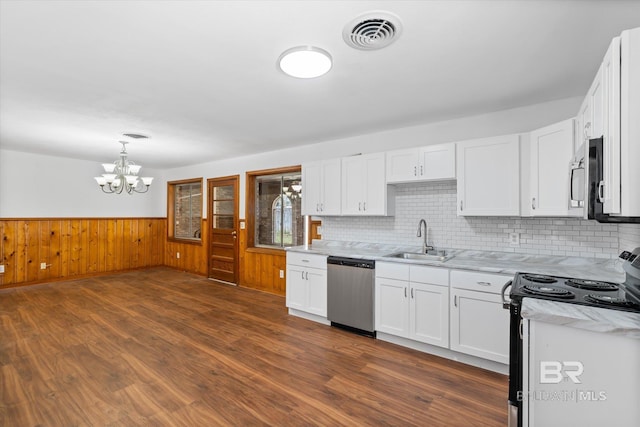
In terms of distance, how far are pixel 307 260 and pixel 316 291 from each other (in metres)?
0.39

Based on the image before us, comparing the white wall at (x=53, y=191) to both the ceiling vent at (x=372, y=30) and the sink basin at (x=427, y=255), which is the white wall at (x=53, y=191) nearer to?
the sink basin at (x=427, y=255)

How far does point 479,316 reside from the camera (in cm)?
257

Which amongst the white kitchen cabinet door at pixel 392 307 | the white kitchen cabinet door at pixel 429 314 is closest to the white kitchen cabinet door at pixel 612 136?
the white kitchen cabinet door at pixel 429 314

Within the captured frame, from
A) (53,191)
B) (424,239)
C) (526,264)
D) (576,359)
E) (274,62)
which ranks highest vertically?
(274,62)

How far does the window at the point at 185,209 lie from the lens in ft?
22.0

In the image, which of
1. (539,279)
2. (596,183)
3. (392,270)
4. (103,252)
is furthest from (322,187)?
(103,252)

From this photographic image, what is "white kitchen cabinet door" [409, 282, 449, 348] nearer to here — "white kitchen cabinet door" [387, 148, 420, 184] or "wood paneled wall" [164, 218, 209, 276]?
"white kitchen cabinet door" [387, 148, 420, 184]

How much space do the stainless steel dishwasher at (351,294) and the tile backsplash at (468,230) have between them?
2.22ft

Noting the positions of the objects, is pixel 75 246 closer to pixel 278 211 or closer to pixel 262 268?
pixel 262 268

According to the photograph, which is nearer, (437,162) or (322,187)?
(437,162)

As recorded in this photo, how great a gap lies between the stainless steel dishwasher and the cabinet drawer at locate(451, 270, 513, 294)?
84 centimetres

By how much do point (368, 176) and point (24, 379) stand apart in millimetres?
3606

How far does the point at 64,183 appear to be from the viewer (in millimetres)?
5695

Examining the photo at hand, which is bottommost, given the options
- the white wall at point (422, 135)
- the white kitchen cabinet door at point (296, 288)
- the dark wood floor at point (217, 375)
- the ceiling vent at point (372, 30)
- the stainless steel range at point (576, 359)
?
the dark wood floor at point (217, 375)
